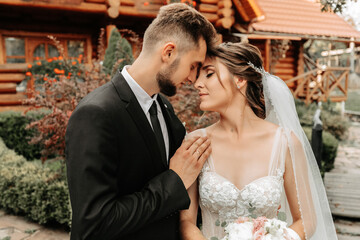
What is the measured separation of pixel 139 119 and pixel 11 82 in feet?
28.2

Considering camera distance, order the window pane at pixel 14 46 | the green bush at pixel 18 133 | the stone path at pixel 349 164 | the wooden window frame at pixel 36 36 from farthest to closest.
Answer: the window pane at pixel 14 46, the wooden window frame at pixel 36 36, the green bush at pixel 18 133, the stone path at pixel 349 164

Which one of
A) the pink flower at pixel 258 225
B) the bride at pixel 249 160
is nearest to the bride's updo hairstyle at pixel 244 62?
the bride at pixel 249 160

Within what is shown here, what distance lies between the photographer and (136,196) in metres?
1.74

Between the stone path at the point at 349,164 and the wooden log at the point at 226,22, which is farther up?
the wooden log at the point at 226,22

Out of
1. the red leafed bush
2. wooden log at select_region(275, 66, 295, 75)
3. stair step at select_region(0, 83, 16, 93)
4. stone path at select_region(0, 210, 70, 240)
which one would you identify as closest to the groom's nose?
the red leafed bush

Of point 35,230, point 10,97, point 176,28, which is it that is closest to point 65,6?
point 10,97

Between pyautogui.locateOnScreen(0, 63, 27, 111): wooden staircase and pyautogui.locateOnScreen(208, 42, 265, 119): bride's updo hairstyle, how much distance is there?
309 inches

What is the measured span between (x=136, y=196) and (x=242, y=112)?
1.31m

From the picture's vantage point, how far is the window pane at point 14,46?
970cm

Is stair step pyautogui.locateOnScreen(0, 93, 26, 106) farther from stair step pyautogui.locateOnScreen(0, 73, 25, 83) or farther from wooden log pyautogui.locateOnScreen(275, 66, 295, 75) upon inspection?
wooden log pyautogui.locateOnScreen(275, 66, 295, 75)

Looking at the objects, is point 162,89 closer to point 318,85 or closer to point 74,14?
point 74,14

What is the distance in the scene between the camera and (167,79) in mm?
2082

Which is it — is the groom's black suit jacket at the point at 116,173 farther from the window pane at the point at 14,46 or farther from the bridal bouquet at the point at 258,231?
the window pane at the point at 14,46

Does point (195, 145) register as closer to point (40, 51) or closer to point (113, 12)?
point (113, 12)
